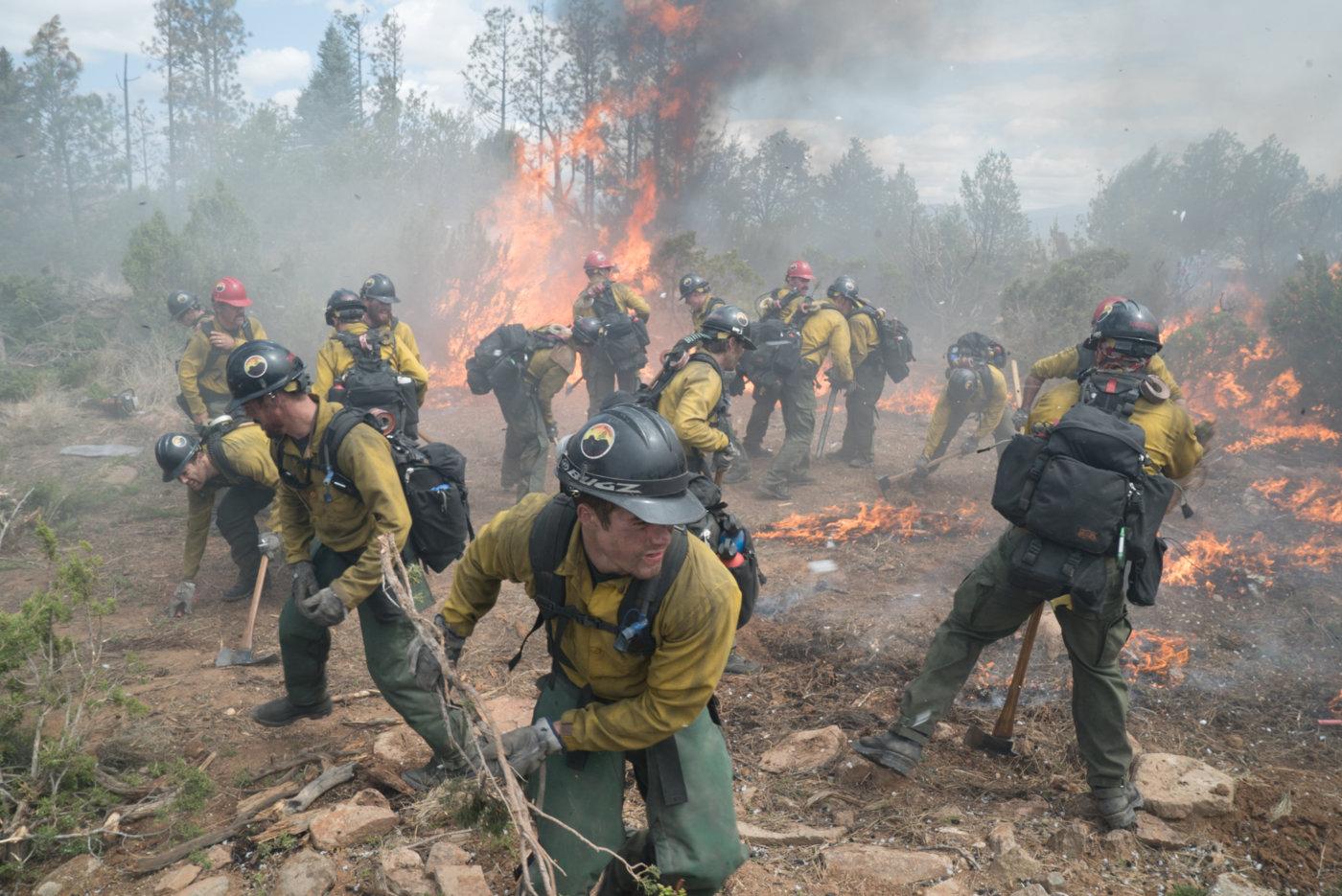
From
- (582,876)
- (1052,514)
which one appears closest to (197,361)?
(582,876)

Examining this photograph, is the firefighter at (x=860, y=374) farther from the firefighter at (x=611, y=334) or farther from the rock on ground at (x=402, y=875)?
the rock on ground at (x=402, y=875)

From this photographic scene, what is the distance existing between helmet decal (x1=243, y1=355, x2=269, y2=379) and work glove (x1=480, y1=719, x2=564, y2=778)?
81.4 inches

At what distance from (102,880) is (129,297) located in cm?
1592

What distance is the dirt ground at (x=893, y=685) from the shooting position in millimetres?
3301

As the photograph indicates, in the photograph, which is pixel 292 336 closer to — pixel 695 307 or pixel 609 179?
pixel 695 307

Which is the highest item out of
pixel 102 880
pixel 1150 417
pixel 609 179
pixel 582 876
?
pixel 609 179

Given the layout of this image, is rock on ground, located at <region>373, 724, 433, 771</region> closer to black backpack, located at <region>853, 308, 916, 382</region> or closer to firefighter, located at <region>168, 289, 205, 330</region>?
firefighter, located at <region>168, 289, 205, 330</region>

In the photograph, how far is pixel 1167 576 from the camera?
21.6 feet

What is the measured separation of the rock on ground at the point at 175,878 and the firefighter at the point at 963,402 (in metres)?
7.90

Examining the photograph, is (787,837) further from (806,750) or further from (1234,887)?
(1234,887)

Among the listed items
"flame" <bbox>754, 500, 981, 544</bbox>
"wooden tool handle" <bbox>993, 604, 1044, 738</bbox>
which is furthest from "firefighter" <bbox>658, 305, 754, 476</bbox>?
"wooden tool handle" <bbox>993, 604, 1044, 738</bbox>

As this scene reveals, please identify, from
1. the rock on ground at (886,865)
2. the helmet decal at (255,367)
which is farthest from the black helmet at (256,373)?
the rock on ground at (886,865)

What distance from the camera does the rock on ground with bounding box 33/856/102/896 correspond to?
3.00 metres

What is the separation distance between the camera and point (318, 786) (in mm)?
3609
